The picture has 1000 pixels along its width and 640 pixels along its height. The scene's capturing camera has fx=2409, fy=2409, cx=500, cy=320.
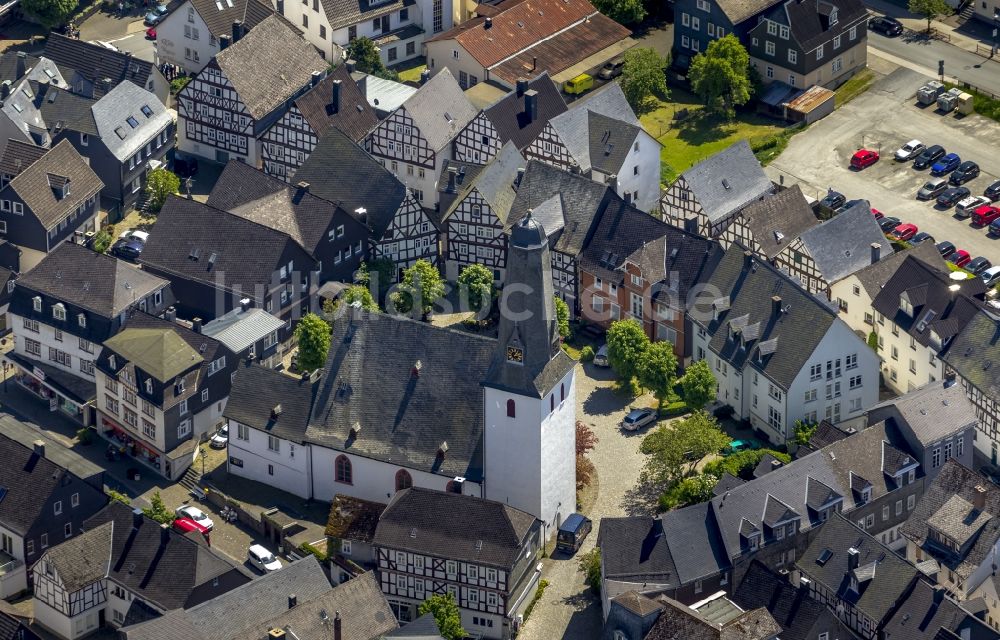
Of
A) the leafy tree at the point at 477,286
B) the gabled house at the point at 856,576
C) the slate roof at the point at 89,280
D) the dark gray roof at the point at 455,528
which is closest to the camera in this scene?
the gabled house at the point at 856,576

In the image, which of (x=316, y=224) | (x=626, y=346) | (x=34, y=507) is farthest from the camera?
(x=316, y=224)

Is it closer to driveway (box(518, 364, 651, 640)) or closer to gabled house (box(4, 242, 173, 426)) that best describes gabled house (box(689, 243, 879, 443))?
driveway (box(518, 364, 651, 640))

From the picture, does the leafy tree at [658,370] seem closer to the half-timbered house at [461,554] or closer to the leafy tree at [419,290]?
the leafy tree at [419,290]

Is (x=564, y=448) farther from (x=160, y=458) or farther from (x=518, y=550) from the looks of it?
(x=160, y=458)

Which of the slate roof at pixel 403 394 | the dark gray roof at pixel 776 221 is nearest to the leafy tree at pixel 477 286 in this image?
the slate roof at pixel 403 394

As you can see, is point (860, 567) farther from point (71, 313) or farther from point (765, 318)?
point (71, 313)

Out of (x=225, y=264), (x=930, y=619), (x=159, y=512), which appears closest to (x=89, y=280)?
(x=225, y=264)

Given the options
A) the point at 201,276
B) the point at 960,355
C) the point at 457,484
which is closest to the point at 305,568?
the point at 457,484
